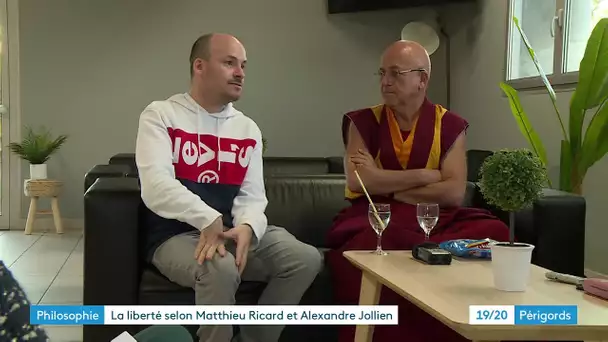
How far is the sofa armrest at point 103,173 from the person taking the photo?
272 cm

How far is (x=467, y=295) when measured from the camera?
1259 millimetres

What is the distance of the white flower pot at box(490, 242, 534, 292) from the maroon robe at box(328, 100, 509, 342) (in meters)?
0.53

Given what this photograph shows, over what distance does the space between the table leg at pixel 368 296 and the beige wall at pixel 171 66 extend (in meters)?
4.25

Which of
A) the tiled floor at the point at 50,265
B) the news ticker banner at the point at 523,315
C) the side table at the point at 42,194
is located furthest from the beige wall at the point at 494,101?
the side table at the point at 42,194

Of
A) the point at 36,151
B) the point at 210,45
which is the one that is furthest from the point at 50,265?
the point at 210,45

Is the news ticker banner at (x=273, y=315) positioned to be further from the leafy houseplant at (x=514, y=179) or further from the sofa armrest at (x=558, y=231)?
the sofa armrest at (x=558, y=231)

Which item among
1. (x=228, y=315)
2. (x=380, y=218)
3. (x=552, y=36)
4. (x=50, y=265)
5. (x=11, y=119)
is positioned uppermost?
(x=552, y=36)

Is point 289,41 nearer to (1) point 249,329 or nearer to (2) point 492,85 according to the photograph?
(2) point 492,85

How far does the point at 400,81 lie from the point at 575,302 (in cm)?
122

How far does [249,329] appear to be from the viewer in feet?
6.55

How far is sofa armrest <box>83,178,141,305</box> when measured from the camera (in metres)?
2.01

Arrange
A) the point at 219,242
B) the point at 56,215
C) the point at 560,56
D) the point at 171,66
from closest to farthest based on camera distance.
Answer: the point at 219,242, the point at 560,56, the point at 56,215, the point at 171,66

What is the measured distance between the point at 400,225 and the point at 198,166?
678 millimetres

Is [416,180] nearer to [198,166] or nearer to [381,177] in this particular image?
[381,177]
